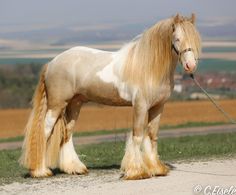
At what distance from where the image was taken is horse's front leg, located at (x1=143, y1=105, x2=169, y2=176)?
9.23 meters

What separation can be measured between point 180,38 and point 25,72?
180 ft

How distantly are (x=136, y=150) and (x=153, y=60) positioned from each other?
1.34m

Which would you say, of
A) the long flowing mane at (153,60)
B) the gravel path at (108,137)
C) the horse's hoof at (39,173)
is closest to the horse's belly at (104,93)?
the long flowing mane at (153,60)

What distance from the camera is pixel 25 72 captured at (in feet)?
205

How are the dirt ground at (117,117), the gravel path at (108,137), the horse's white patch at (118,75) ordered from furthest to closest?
the dirt ground at (117,117) → the gravel path at (108,137) → the horse's white patch at (118,75)

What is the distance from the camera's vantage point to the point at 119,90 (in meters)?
9.18

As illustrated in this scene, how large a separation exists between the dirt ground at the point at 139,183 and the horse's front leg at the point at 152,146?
16 cm

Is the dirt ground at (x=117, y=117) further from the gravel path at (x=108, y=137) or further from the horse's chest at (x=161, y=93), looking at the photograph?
the horse's chest at (x=161, y=93)

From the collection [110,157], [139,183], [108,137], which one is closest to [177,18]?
[139,183]

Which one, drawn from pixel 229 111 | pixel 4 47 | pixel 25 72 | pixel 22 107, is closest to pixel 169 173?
pixel 229 111

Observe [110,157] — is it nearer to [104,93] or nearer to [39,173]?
[39,173]

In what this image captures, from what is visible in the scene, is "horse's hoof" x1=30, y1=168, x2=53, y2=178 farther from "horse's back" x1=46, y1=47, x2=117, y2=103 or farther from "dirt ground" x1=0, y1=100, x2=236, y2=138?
"dirt ground" x1=0, y1=100, x2=236, y2=138

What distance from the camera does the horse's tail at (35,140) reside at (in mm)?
9633

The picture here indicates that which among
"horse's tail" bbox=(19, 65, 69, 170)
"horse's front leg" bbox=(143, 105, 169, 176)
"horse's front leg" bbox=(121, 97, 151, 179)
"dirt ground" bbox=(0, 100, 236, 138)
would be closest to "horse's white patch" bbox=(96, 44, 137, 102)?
"horse's front leg" bbox=(121, 97, 151, 179)
